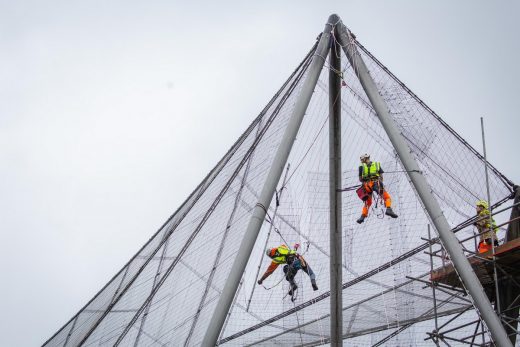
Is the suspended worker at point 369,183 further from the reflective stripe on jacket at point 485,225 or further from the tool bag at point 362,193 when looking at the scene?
the reflective stripe on jacket at point 485,225

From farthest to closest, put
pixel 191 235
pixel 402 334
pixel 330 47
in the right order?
pixel 402 334 → pixel 191 235 → pixel 330 47

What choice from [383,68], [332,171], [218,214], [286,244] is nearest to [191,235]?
[218,214]

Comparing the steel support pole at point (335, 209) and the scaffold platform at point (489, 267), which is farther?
the steel support pole at point (335, 209)

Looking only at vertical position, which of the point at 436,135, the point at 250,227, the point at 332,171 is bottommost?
the point at 250,227

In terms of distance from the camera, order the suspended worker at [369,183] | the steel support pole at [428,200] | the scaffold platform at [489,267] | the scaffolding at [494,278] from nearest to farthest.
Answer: the steel support pole at [428,200] < the scaffold platform at [489,267] < the scaffolding at [494,278] < the suspended worker at [369,183]

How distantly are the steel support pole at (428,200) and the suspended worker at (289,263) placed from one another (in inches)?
136

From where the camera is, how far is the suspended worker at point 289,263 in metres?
13.2

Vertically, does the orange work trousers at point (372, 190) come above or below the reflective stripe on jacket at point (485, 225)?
below

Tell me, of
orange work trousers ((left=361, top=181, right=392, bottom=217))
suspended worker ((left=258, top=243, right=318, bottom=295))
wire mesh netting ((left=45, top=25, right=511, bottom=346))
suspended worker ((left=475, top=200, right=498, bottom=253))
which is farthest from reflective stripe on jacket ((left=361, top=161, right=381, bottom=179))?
suspended worker ((left=475, top=200, right=498, bottom=253))

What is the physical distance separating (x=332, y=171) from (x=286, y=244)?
1.95 meters

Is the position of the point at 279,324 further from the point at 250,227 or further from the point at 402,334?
the point at 250,227

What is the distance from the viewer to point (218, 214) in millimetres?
13492

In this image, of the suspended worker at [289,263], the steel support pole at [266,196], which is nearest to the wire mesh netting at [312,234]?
the suspended worker at [289,263]

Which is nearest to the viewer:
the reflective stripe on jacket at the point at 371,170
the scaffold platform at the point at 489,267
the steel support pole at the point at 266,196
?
the steel support pole at the point at 266,196
